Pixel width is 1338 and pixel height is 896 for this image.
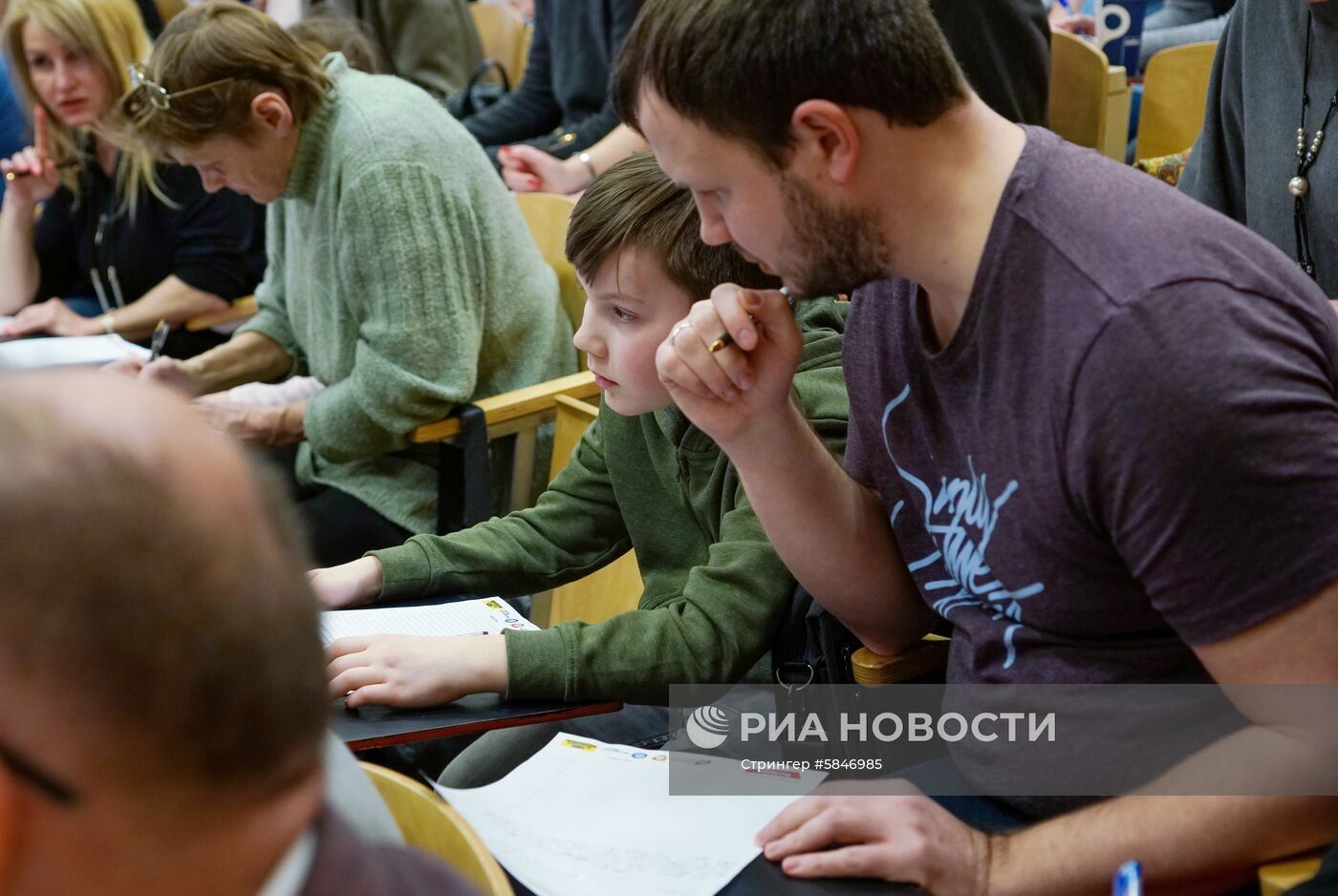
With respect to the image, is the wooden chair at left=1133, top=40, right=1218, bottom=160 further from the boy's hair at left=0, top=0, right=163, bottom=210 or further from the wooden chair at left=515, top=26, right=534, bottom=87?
the wooden chair at left=515, top=26, right=534, bottom=87

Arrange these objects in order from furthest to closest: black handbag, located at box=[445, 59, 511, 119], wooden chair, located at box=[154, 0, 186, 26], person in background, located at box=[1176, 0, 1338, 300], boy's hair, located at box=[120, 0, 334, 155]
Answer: wooden chair, located at box=[154, 0, 186, 26] < black handbag, located at box=[445, 59, 511, 119] < boy's hair, located at box=[120, 0, 334, 155] < person in background, located at box=[1176, 0, 1338, 300]

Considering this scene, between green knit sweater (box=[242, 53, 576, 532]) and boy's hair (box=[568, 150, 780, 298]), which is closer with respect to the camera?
boy's hair (box=[568, 150, 780, 298])

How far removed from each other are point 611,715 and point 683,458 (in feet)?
0.98

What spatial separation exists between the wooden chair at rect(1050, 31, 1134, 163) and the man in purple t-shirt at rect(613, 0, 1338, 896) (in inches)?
70.9

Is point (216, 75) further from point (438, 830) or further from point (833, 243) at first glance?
point (438, 830)

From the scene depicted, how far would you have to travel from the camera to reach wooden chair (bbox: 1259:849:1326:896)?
963 millimetres

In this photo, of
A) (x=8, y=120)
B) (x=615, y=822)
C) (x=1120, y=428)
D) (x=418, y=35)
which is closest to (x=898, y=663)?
(x=615, y=822)

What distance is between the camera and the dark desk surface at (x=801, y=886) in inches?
42.1

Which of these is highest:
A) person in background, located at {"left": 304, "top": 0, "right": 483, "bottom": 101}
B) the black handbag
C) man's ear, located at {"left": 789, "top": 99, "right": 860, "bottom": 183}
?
man's ear, located at {"left": 789, "top": 99, "right": 860, "bottom": 183}

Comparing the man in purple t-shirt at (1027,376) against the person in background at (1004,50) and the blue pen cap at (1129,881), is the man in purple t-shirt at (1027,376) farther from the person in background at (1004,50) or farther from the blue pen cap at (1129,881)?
the person in background at (1004,50)

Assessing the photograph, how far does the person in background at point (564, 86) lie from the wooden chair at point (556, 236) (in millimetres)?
615

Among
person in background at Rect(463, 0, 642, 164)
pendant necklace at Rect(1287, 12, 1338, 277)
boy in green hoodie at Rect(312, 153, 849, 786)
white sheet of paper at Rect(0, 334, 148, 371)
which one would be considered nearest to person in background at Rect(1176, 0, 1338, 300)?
pendant necklace at Rect(1287, 12, 1338, 277)

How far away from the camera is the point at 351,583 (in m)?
1.51

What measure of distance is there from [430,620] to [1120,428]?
32.2 inches
